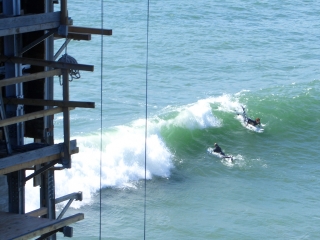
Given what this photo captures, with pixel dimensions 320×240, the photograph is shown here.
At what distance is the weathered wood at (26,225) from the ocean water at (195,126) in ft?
9.04

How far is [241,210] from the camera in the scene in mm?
18625

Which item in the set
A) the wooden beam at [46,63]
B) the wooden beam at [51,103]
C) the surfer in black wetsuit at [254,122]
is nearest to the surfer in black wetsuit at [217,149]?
the surfer in black wetsuit at [254,122]

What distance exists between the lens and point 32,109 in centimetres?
833

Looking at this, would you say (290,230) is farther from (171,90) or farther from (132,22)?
(132,22)

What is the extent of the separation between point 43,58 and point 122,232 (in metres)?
9.36

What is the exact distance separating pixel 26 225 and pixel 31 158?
2.01 ft

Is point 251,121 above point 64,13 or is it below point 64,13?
below

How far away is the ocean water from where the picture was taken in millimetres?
→ 18188

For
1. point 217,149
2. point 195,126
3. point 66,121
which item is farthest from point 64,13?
point 195,126

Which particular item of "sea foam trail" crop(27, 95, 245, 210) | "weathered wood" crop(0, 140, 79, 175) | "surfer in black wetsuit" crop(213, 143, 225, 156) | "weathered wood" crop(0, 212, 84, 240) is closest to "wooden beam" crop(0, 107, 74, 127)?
"weathered wood" crop(0, 140, 79, 175)

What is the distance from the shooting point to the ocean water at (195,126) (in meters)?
18.2

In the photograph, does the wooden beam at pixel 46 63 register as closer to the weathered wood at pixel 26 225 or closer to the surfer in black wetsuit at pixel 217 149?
the weathered wood at pixel 26 225

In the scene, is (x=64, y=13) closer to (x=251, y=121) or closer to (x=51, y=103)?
(x=51, y=103)

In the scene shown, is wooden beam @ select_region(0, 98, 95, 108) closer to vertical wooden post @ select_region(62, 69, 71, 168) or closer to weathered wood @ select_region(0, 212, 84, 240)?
vertical wooden post @ select_region(62, 69, 71, 168)
